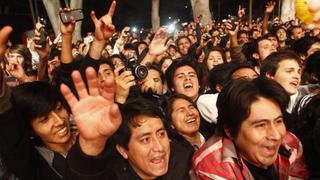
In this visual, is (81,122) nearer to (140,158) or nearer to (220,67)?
(140,158)

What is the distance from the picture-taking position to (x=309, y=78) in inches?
144

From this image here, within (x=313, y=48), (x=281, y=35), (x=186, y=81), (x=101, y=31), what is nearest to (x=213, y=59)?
(x=313, y=48)

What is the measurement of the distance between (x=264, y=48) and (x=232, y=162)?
3.49 meters

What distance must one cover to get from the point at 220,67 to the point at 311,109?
4.50ft

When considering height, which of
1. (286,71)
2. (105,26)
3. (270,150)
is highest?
(105,26)

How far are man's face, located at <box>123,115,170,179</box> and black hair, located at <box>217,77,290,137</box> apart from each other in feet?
1.18

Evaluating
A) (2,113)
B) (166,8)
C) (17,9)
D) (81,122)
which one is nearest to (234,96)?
(81,122)

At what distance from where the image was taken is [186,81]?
3.72m

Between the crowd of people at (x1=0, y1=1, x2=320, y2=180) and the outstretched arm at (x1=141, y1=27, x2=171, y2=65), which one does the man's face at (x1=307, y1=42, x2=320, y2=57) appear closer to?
the outstretched arm at (x1=141, y1=27, x2=171, y2=65)

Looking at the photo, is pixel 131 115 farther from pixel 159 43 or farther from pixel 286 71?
pixel 159 43

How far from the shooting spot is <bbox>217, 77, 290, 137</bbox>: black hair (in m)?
2.02

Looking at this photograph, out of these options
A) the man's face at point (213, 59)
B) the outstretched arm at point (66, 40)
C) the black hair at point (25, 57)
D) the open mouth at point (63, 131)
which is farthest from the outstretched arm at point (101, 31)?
the man's face at point (213, 59)

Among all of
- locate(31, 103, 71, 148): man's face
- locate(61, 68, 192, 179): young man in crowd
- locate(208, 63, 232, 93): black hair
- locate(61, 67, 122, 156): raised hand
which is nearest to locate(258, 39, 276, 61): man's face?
locate(208, 63, 232, 93): black hair

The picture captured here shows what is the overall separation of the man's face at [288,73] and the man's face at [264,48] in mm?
1679
